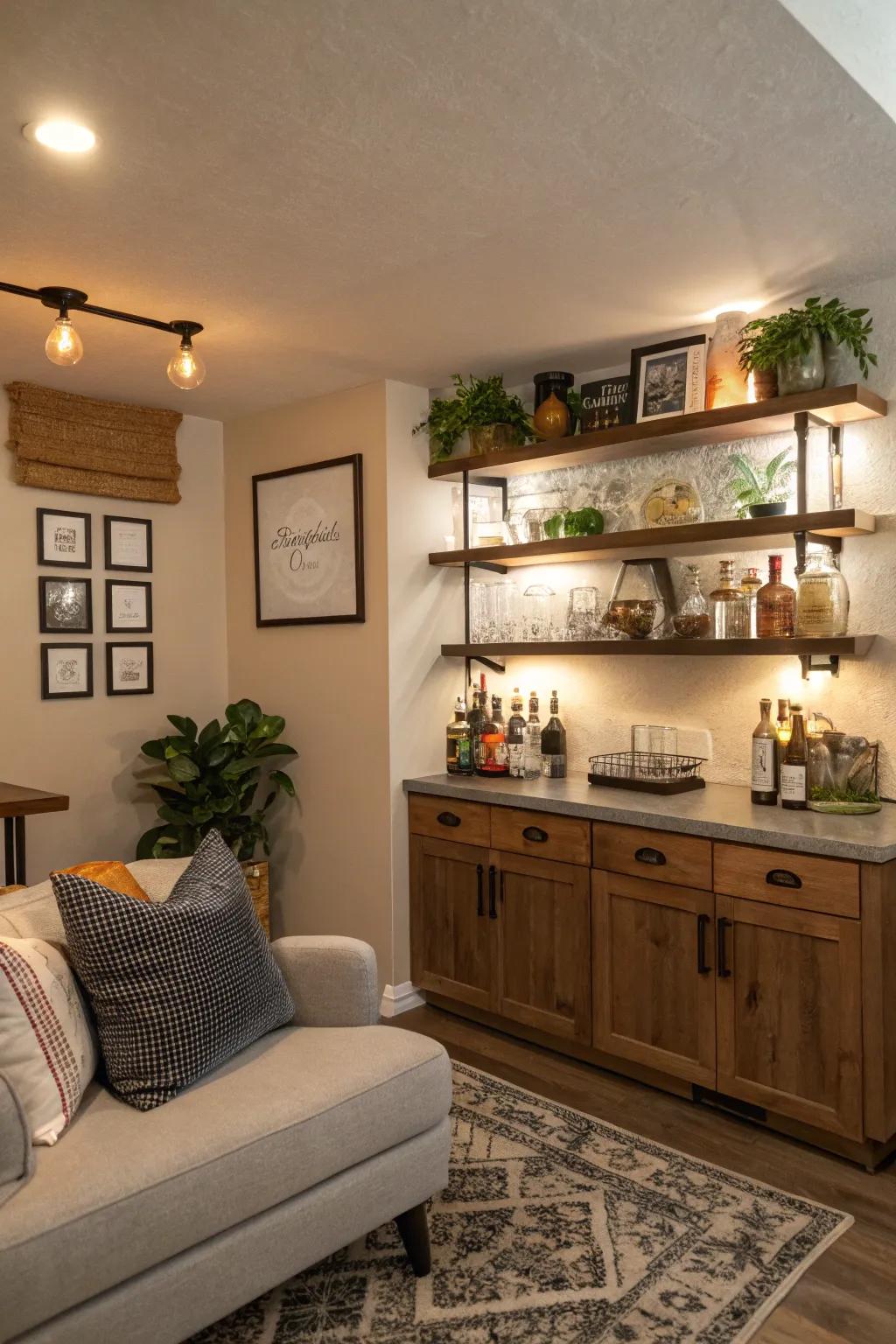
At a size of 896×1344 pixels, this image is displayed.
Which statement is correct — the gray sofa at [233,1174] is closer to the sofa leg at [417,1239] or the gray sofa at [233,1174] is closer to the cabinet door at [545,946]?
the sofa leg at [417,1239]

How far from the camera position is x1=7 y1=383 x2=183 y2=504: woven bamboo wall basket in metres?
3.90

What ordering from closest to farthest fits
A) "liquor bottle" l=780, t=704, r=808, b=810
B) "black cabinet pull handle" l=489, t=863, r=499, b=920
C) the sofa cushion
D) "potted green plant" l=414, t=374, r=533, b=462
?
1. the sofa cushion
2. "liquor bottle" l=780, t=704, r=808, b=810
3. "black cabinet pull handle" l=489, t=863, r=499, b=920
4. "potted green plant" l=414, t=374, r=533, b=462

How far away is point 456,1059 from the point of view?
3.38m

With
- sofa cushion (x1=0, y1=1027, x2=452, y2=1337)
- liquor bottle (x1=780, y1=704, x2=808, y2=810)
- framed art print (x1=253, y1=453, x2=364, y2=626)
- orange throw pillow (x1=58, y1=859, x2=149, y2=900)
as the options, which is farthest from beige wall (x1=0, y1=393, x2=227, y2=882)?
liquor bottle (x1=780, y1=704, x2=808, y2=810)

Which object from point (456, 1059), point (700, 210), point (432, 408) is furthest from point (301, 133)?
point (456, 1059)

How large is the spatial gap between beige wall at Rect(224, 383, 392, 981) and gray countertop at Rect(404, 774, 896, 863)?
0.32 metres

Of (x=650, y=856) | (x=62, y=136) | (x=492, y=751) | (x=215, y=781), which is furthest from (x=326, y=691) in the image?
(x=62, y=136)

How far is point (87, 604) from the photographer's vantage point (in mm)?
4152

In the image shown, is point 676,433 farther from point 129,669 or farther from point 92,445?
point 129,669

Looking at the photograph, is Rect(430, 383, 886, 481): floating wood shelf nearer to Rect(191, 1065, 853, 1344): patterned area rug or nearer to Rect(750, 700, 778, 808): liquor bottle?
Rect(750, 700, 778, 808): liquor bottle

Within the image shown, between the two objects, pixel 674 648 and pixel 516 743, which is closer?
pixel 674 648

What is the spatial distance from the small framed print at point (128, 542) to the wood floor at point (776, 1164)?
222 cm

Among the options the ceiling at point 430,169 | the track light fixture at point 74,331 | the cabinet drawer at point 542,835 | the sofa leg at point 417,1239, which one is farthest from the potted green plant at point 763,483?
the sofa leg at point 417,1239

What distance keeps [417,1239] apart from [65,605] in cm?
287
